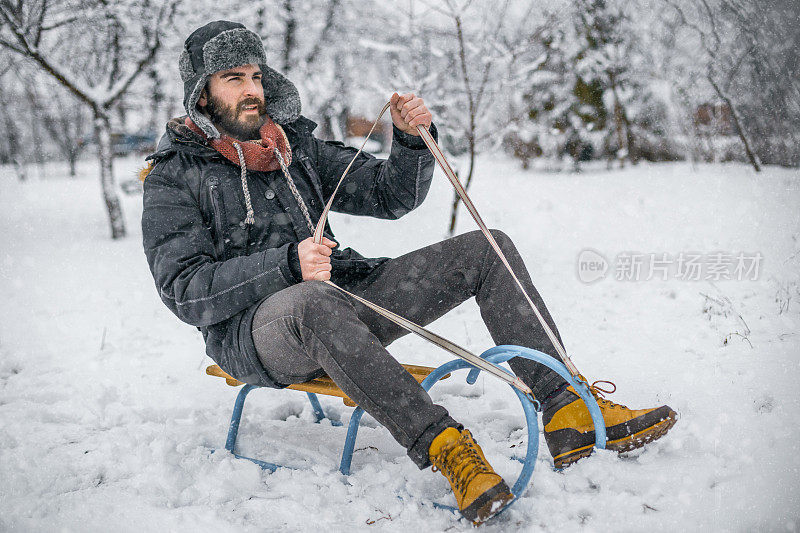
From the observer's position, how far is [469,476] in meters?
1.70

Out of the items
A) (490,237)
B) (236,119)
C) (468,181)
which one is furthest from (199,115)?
(468,181)

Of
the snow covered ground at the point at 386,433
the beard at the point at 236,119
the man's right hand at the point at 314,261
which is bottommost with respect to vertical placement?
the snow covered ground at the point at 386,433

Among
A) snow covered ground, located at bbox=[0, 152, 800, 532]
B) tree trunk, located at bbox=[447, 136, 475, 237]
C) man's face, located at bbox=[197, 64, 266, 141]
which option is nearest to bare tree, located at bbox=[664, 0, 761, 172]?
snow covered ground, located at bbox=[0, 152, 800, 532]

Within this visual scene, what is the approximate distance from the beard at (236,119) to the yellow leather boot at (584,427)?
1637mm

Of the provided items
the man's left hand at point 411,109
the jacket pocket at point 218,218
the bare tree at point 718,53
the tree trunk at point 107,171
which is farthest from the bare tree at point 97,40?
the bare tree at point 718,53

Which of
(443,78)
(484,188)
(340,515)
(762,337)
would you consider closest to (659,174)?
(484,188)

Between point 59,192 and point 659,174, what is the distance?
14227mm

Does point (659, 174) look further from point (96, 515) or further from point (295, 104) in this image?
point (96, 515)

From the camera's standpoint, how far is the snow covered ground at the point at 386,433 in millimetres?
1888

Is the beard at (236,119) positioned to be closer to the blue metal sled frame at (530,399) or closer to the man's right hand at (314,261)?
the man's right hand at (314,261)

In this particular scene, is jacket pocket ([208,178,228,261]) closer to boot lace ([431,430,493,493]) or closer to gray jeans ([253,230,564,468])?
gray jeans ([253,230,564,468])

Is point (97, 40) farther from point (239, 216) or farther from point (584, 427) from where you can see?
point (584, 427)

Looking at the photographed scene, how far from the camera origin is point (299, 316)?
189 centimetres

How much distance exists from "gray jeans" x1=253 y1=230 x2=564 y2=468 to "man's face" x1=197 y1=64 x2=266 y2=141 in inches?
32.4
